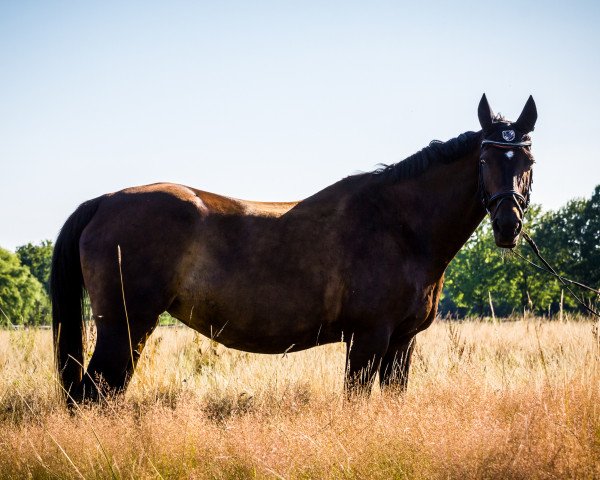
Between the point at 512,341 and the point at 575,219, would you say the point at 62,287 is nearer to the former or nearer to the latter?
the point at 512,341

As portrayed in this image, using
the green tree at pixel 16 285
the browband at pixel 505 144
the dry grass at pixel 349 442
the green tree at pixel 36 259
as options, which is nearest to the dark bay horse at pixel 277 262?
the browband at pixel 505 144

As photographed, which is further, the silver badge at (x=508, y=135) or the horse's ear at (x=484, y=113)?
the horse's ear at (x=484, y=113)

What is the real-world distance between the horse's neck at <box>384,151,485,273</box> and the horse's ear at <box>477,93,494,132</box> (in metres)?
0.29

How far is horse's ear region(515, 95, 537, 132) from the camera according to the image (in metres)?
4.72


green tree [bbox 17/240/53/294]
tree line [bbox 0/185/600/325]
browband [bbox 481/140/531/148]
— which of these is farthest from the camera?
green tree [bbox 17/240/53/294]

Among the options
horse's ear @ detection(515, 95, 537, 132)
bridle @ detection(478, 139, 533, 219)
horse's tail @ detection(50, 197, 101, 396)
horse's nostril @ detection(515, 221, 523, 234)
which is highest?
horse's ear @ detection(515, 95, 537, 132)

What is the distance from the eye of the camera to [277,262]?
187 inches

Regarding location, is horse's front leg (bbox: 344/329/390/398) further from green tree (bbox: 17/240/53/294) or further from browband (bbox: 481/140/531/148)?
green tree (bbox: 17/240/53/294)

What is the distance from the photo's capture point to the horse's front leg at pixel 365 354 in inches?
181

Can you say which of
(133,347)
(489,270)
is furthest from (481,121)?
(489,270)

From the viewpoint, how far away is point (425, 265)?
4.93m

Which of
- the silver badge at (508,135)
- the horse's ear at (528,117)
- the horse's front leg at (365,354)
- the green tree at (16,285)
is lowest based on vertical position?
the green tree at (16,285)

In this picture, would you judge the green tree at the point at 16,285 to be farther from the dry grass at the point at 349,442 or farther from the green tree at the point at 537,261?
the dry grass at the point at 349,442

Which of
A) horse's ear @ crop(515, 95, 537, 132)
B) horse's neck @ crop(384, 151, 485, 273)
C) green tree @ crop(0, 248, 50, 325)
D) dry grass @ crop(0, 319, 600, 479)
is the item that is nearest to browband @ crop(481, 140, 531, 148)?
horse's ear @ crop(515, 95, 537, 132)
